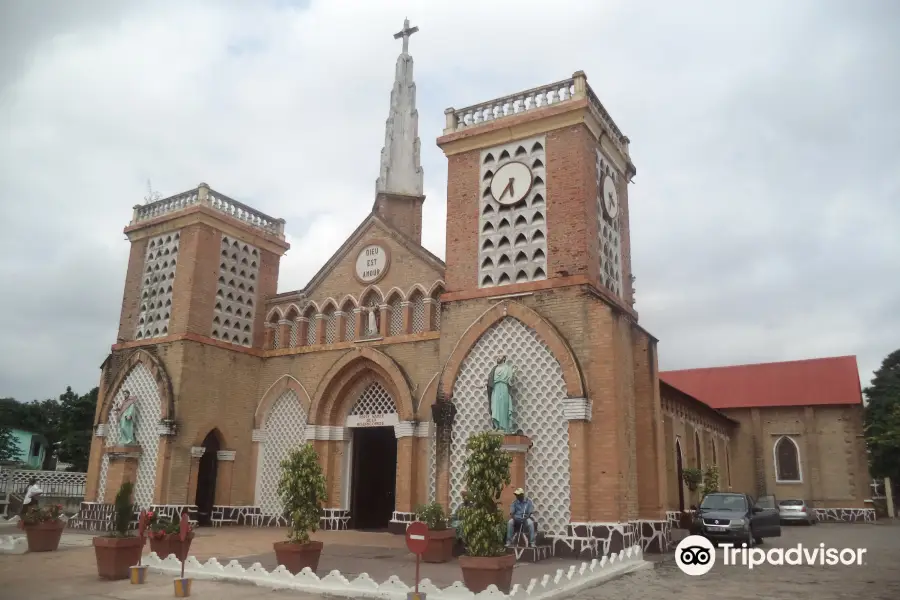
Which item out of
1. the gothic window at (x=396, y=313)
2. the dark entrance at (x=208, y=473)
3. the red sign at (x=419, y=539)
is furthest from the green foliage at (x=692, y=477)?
the red sign at (x=419, y=539)

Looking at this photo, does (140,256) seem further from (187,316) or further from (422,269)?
(422,269)

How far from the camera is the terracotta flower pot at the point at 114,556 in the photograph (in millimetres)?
11148

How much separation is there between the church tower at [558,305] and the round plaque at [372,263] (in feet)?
11.5

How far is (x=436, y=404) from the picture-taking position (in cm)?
1673

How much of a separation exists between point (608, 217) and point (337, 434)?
959 centimetres

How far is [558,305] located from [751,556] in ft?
22.0

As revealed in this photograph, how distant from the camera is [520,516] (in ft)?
45.2

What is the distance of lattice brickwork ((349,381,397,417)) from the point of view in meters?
20.1

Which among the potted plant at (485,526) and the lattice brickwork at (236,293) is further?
the lattice brickwork at (236,293)

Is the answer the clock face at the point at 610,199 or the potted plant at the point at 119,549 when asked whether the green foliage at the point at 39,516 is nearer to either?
the potted plant at the point at 119,549

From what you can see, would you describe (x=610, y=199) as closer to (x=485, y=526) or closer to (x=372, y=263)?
(x=372, y=263)

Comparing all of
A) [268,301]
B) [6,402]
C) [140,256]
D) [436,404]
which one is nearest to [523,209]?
[436,404]

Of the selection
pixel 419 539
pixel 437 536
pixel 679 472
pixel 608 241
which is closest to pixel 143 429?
pixel 437 536

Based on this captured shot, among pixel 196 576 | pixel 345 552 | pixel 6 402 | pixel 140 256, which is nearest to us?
pixel 196 576
